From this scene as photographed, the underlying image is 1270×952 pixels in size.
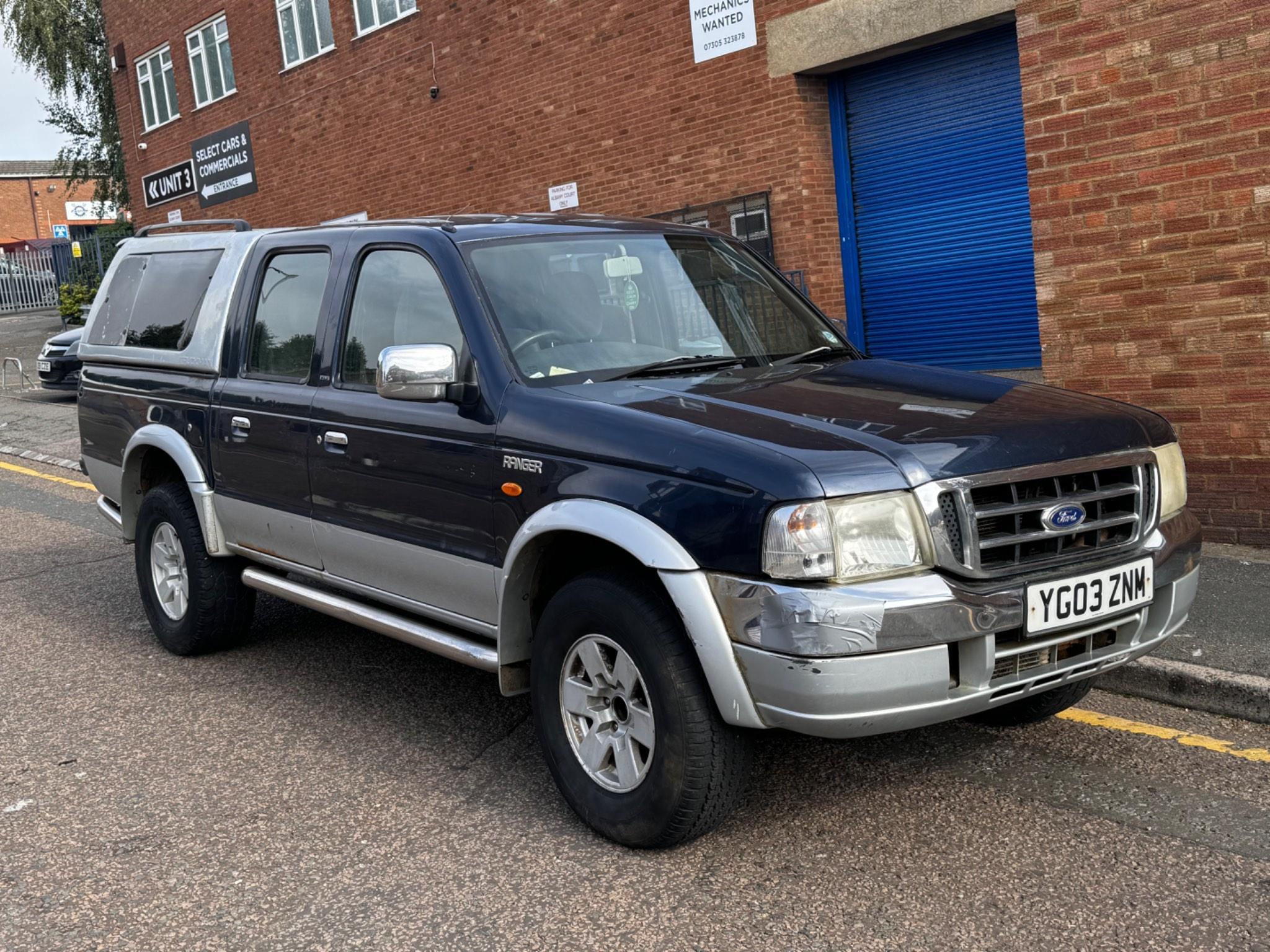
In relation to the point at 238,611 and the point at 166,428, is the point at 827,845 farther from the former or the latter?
the point at 166,428

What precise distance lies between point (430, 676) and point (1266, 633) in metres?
3.52

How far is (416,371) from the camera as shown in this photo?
4176 millimetres

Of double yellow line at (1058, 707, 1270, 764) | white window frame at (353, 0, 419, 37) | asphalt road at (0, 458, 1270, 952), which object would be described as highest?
white window frame at (353, 0, 419, 37)

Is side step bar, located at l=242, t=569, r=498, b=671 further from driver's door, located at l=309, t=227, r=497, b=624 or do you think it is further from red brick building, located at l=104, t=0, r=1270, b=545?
red brick building, located at l=104, t=0, r=1270, b=545

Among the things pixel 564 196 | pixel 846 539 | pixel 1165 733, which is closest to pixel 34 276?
pixel 564 196

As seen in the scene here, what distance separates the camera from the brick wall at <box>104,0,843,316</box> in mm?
12117

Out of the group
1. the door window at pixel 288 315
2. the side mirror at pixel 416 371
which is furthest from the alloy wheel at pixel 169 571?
the side mirror at pixel 416 371

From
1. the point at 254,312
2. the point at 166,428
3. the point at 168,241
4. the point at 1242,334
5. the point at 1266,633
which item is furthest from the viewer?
the point at 1242,334

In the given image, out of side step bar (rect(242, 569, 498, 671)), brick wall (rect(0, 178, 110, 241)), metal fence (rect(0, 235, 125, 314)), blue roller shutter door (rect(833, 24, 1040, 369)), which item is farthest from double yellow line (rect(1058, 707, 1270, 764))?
brick wall (rect(0, 178, 110, 241))

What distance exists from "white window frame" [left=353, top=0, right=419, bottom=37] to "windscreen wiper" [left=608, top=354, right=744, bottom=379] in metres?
13.6

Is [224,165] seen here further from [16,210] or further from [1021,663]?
[16,210]

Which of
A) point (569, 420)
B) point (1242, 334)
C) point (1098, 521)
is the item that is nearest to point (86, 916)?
point (569, 420)

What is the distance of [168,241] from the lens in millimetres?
6539

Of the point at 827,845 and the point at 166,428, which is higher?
the point at 166,428
